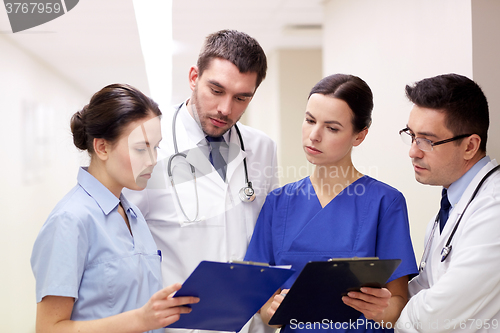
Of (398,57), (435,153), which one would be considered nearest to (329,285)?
(435,153)

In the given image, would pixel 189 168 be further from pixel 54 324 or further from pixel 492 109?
pixel 492 109

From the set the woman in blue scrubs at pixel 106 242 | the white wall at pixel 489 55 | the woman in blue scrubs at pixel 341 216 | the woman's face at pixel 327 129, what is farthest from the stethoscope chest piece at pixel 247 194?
the white wall at pixel 489 55

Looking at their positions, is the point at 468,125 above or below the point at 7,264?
above

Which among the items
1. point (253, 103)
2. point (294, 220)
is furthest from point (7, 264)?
point (253, 103)

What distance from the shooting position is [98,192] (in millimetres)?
1091

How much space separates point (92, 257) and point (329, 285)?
0.58 metres

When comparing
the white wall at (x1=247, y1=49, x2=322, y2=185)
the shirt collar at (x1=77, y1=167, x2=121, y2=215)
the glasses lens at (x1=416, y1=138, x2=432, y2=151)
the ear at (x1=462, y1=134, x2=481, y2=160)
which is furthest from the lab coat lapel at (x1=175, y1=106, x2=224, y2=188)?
the white wall at (x1=247, y1=49, x2=322, y2=185)

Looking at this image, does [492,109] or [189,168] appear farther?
[492,109]

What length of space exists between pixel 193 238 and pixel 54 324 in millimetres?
526

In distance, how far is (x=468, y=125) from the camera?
129cm

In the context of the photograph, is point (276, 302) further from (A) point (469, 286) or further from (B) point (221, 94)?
(B) point (221, 94)

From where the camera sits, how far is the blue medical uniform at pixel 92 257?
949mm

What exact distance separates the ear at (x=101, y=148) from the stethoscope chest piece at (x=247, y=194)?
A: 1.66ft

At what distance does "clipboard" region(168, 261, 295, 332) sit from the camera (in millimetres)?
839
